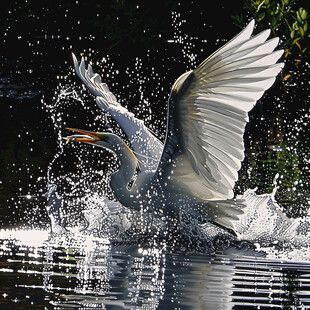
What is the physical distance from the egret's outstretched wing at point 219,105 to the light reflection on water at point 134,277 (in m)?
0.67

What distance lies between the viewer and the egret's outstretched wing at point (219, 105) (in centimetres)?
643

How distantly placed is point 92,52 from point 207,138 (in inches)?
619

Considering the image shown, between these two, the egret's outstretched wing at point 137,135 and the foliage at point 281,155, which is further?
the foliage at point 281,155

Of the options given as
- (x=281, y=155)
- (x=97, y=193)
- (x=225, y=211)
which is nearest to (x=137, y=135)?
(x=97, y=193)

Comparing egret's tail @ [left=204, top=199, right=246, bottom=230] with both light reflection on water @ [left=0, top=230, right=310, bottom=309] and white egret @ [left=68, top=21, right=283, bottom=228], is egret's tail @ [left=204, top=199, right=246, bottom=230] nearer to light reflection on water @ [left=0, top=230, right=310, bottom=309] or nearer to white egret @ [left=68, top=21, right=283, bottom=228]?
white egret @ [left=68, top=21, right=283, bottom=228]

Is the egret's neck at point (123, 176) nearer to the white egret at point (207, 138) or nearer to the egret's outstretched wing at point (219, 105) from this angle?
the white egret at point (207, 138)

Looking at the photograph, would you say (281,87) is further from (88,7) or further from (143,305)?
(143,305)

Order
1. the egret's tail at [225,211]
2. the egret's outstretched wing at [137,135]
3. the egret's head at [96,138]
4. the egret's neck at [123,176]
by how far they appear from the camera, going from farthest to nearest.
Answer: the egret's outstretched wing at [137,135] → the egret's head at [96,138] → the egret's neck at [123,176] → the egret's tail at [225,211]

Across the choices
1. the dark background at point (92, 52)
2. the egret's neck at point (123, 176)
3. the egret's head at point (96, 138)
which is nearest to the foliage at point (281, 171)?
the dark background at point (92, 52)

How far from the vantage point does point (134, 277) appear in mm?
5883

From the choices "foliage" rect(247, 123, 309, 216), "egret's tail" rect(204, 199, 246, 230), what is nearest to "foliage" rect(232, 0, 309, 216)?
"foliage" rect(247, 123, 309, 216)

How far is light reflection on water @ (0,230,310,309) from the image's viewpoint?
17.0 feet

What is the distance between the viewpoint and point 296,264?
654 centimetres

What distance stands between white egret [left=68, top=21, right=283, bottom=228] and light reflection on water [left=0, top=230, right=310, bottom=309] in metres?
0.42
